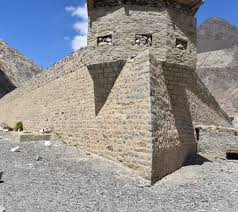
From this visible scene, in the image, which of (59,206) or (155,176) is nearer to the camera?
(59,206)

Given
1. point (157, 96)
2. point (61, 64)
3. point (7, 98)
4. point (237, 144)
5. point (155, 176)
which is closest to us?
point (155, 176)

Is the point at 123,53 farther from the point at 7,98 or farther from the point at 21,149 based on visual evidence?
the point at 7,98

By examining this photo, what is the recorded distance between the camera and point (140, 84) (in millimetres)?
9062

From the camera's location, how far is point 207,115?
14.2 meters

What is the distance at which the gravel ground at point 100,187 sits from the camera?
6148 mm

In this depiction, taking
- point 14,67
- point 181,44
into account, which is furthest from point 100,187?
point 14,67

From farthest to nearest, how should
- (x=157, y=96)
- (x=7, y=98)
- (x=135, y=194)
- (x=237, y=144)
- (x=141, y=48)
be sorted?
(x=7, y=98), (x=237, y=144), (x=141, y=48), (x=157, y=96), (x=135, y=194)

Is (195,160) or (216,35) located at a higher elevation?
(216,35)

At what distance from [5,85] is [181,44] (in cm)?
3944

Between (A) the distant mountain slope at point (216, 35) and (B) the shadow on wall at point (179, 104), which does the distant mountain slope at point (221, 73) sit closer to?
(A) the distant mountain slope at point (216, 35)

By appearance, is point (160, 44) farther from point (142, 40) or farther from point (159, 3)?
point (159, 3)

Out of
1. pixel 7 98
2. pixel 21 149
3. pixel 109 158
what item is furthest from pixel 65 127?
pixel 7 98

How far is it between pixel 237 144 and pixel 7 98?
18569 mm

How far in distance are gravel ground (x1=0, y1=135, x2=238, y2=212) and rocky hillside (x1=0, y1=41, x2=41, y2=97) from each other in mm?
40368
